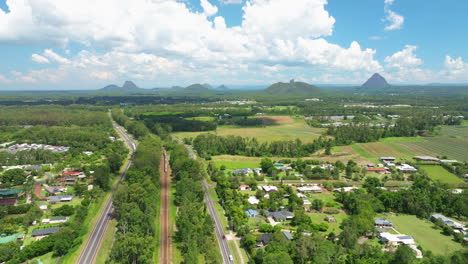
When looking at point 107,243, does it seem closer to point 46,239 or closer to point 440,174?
point 46,239

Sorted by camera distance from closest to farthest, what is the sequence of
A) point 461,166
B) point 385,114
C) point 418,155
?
point 461,166
point 418,155
point 385,114

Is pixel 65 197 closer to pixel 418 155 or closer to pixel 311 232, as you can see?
pixel 311 232

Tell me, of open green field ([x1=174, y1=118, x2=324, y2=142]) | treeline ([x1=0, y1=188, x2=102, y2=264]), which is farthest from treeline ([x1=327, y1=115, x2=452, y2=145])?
treeline ([x1=0, y1=188, x2=102, y2=264])

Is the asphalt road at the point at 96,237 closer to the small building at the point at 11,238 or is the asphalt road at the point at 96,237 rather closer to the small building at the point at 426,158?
the small building at the point at 11,238

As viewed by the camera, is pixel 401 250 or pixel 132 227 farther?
pixel 132 227

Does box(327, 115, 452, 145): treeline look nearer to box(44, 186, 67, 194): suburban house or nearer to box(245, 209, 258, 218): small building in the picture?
box(245, 209, 258, 218): small building

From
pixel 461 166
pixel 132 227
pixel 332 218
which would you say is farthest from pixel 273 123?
pixel 132 227

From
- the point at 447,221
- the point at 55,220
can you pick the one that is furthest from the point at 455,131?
the point at 55,220
